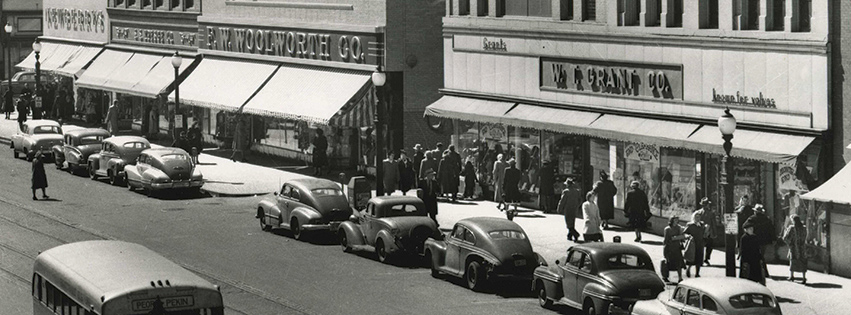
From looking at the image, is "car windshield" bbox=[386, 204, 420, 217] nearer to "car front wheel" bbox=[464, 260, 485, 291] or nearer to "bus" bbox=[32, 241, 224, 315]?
"car front wheel" bbox=[464, 260, 485, 291]

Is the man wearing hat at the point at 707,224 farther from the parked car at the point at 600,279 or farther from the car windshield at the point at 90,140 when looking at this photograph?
the car windshield at the point at 90,140

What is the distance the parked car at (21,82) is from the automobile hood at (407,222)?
50900 millimetres

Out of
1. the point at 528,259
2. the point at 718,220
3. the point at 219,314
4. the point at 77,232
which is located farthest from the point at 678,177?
the point at 219,314

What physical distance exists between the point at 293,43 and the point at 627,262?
2975cm

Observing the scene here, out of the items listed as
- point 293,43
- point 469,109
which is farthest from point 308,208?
point 293,43

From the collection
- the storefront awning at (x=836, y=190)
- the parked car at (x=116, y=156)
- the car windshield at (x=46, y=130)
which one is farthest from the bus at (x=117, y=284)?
the car windshield at (x=46, y=130)

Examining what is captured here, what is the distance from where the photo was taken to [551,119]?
40.5 meters

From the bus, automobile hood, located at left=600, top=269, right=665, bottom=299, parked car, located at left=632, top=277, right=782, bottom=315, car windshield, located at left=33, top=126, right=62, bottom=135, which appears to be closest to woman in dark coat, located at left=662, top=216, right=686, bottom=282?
automobile hood, located at left=600, top=269, right=665, bottom=299

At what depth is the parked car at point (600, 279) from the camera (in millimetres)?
25734

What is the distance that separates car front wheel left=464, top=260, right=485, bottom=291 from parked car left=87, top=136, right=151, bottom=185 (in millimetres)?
21399

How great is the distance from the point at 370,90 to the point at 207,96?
10.7 m

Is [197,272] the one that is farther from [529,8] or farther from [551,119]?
[529,8]

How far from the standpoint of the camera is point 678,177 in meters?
35.8

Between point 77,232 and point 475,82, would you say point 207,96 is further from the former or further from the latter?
point 77,232
